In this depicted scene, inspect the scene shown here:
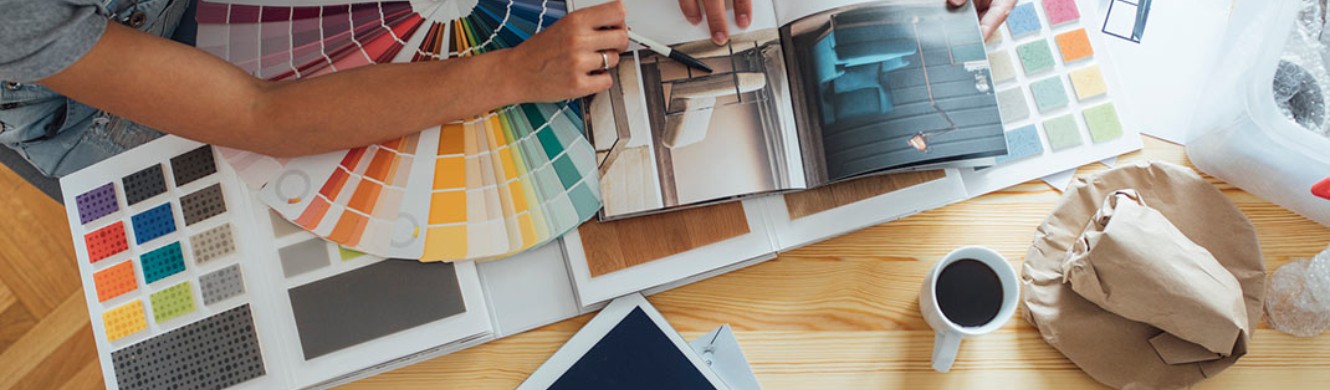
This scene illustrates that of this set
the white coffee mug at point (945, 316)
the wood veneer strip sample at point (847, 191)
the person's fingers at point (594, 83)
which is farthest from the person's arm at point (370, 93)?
the white coffee mug at point (945, 316)

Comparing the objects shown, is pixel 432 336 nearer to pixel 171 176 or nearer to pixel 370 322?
pixel 370 322

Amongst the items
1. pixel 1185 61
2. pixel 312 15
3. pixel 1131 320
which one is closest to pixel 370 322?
pixel 312 15

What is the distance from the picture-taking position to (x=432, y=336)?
2.40 feet

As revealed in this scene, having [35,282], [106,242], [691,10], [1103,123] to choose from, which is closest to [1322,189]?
[1103,123]

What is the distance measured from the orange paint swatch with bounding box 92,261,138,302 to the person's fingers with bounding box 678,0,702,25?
0.55 metres

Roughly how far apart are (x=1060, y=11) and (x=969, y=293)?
0.31 metres

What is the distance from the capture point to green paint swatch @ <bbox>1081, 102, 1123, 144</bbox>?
80cm

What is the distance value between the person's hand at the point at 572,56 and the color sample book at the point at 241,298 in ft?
0.55

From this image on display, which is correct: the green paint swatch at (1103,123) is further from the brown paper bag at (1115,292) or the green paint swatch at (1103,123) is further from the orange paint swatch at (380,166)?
the orange paint swatch at (380,166)

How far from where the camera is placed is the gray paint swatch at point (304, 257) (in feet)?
2.43

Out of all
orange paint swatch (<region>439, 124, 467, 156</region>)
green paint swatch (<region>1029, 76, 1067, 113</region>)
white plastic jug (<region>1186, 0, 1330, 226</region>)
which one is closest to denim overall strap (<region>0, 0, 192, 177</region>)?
orange paint swatch (<region>439, 124, 467, 156</region>)

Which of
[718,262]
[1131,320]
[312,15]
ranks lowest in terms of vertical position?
[1131,320]

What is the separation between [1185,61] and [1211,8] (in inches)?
2.5

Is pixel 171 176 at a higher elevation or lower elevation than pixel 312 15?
lower
